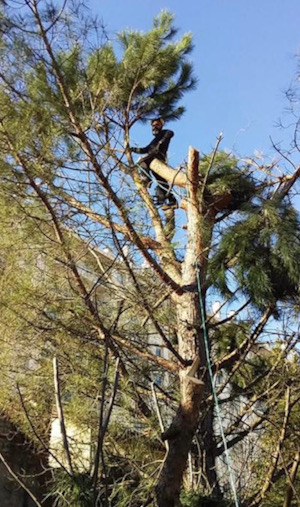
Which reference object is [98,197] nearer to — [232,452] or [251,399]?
[251,399]

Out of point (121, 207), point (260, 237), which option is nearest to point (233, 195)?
point (260, 237)

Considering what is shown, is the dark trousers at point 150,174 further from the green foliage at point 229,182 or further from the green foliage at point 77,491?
the green foliage at point 77,491

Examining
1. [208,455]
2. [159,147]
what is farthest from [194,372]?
[159,147]

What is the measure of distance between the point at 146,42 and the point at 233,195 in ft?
3.71

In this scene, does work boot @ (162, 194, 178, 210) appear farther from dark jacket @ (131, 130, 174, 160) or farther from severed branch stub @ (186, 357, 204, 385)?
severed branch stub @ (186, 357, 204, 385)

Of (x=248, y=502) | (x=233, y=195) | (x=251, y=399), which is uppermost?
(x=233, y=195)

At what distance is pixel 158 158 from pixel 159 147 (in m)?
0.08

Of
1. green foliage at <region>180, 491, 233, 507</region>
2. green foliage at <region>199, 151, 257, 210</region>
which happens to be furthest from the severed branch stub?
green foliage at <region>199, 151, 257, 210</region>

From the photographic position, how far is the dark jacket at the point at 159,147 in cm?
344

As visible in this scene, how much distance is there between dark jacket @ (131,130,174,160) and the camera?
3441mm

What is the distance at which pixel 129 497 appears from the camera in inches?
96.4

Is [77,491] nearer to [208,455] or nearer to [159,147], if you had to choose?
[208,455]

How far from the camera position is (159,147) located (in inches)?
137

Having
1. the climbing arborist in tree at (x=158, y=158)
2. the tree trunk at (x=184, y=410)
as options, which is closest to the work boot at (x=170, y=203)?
the climbing arborist in tree at (x=158, y=158)
